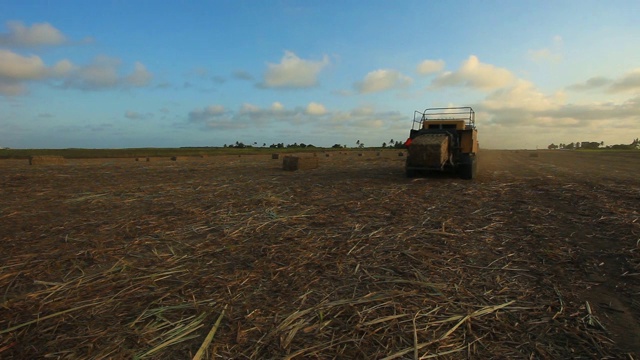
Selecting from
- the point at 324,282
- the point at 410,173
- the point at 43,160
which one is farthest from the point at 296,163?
the point at 43,160

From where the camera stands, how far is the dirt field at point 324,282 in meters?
2.97

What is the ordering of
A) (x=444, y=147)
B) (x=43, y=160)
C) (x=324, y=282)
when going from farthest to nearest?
(x=43, y=160), (x=444, y=147), (x=324, y=282)

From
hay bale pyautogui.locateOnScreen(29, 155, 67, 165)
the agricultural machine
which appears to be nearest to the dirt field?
the agricultural machine

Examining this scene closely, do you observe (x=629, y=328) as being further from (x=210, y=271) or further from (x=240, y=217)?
(x=240, y=217)

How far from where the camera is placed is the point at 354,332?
121 inches

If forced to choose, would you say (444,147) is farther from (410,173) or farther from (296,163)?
(296,163)

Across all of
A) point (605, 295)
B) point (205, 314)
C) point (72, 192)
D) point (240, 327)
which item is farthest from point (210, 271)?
point (72, 192)

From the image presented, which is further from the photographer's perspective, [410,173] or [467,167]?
[410,173]

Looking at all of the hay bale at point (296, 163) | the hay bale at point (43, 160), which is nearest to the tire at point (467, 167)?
the hay bale at point (296, 163)

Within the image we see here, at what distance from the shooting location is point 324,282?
4.04 m

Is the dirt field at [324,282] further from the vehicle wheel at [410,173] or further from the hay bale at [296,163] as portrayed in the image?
the hay bale at [296,163]

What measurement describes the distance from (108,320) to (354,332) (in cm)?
236

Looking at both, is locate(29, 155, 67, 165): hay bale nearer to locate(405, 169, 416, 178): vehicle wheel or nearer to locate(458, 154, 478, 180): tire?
locate(405, 169, 416, 178): vehicle wheel

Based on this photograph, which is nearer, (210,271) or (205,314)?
(205,314)
